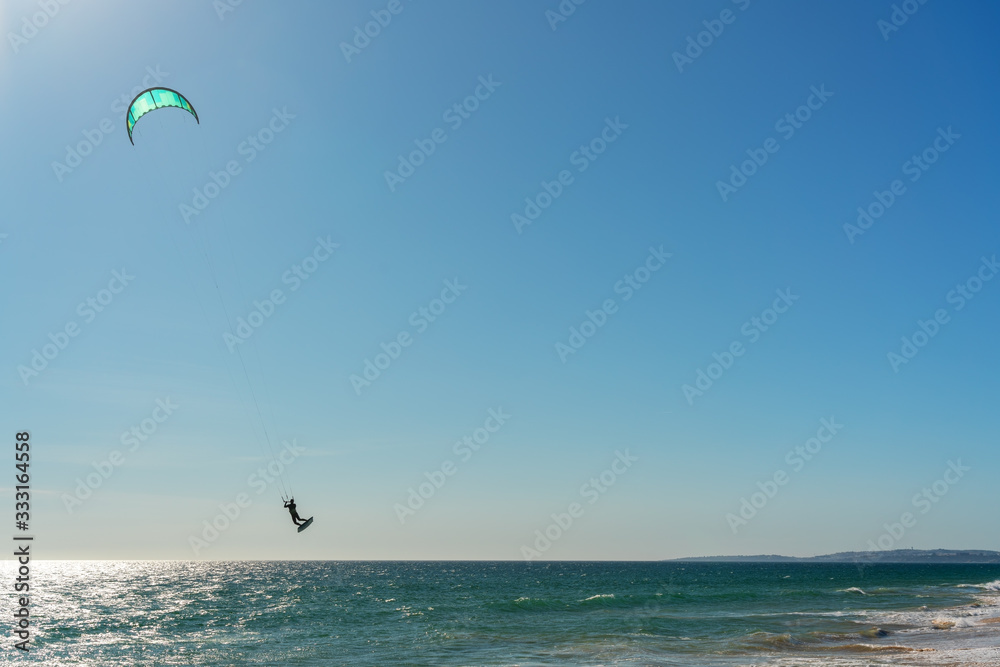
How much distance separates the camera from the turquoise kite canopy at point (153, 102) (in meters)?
18.5

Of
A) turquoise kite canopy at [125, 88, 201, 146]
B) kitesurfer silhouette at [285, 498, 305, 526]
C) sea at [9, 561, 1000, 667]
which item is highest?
turquoise kite canopy at [125, 88, 201, 146]

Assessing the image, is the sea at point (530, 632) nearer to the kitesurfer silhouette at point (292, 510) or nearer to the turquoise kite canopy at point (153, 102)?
the kitesurfer silhouette at point (292, 510)

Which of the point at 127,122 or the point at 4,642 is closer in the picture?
the point at 127,122

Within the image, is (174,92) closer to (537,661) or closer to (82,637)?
(537,661)

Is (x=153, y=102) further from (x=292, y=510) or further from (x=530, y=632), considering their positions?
(x=530, y=632)

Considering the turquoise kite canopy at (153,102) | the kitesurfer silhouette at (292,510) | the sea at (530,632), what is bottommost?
the sea at (530,632)

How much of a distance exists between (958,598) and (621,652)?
35.1m

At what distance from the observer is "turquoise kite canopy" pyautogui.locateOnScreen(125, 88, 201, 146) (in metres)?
18.5

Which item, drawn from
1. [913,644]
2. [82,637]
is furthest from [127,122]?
[913,644]

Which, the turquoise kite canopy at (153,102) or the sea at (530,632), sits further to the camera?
the sea at (530,632)

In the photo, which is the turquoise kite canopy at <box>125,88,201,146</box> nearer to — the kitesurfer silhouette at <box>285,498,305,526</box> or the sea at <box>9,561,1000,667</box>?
the kitesurfer silhouette at <box>285,498,305,526</box>

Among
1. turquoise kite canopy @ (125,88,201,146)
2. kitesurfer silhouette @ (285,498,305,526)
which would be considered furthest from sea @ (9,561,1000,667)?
turquoise kite canopy @ (125,88,201,146)

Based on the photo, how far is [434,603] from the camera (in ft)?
161

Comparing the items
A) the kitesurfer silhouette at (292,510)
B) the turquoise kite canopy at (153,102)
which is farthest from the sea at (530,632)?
the turquoise kite canopy at (153,102)
